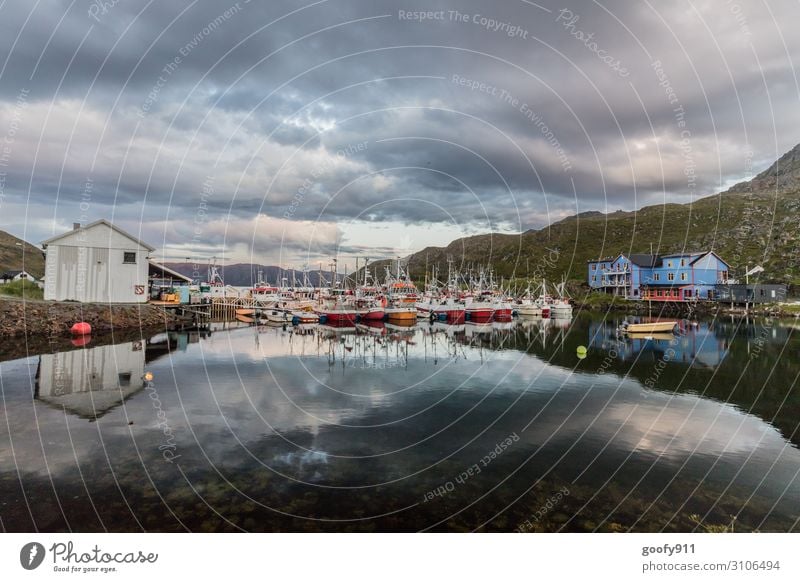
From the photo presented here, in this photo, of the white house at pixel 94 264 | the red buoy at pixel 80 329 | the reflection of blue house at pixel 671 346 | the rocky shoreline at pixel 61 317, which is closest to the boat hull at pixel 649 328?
the reflection of blue house at pixel 671 346

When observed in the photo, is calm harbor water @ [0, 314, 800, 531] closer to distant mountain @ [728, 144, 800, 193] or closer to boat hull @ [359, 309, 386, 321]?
boat hull @ [359, 309, 386, 321]

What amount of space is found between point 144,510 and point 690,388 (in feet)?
80.2

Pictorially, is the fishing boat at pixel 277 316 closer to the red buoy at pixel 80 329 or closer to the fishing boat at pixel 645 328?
the red buoy at pixel 80 329

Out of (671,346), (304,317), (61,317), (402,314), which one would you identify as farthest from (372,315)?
(671,346)

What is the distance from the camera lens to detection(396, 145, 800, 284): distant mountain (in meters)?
88.0

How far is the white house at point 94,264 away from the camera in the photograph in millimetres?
42500

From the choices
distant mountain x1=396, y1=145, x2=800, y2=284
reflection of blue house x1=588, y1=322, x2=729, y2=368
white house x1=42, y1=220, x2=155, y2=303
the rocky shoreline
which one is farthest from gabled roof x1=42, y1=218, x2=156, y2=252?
distant mountain x1=396, y1=145, x2=800, y2=284

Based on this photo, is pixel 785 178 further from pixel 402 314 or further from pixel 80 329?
pixel 80 329

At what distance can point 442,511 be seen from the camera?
9.35 metres

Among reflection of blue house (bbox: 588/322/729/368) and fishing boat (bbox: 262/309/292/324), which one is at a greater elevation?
fishing boat (bbox: 262/309/292/324)

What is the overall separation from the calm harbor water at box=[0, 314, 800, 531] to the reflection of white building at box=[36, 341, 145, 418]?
16 cm

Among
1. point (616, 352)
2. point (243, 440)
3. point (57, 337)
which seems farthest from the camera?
point (57, 337)
